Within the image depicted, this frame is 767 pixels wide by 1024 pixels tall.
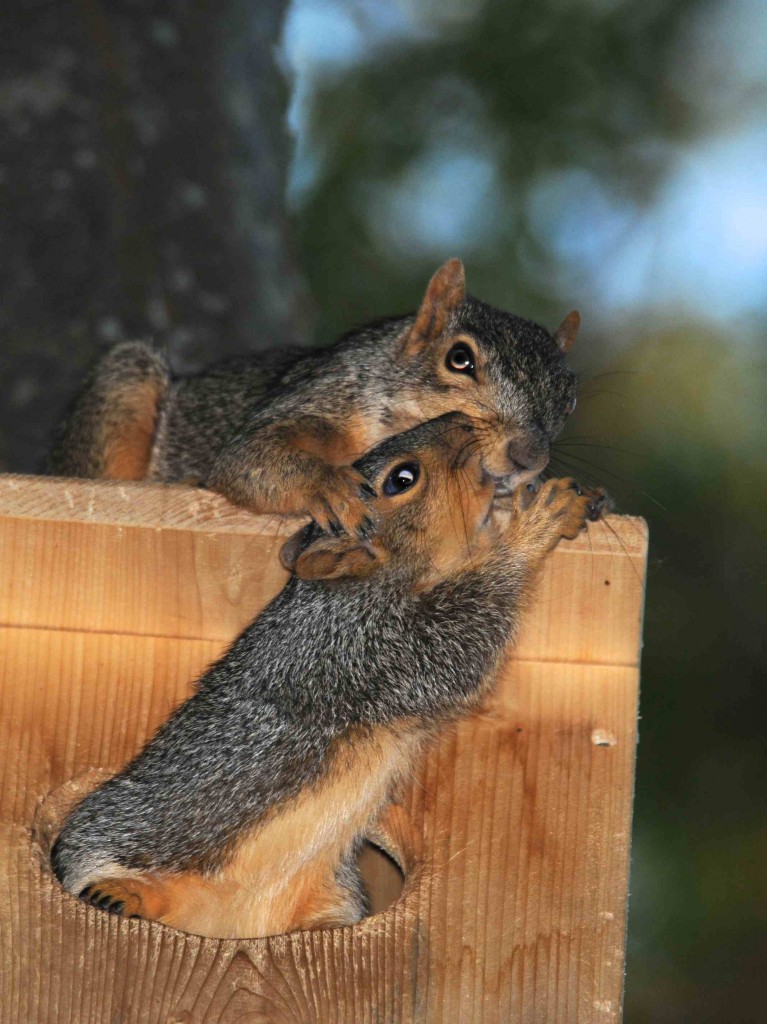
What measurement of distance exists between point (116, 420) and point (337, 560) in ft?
6.06

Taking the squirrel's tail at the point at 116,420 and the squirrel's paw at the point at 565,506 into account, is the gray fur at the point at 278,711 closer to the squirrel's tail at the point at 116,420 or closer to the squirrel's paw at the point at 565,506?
the squirrel's paw at the point at 565,506

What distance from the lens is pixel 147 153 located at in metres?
5.52

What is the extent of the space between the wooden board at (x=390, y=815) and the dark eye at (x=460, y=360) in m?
0.70

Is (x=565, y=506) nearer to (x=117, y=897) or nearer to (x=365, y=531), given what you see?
(x=365, y=531)

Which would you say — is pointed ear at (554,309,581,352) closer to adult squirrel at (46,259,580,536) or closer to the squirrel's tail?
adult squirrel at (46,259,580,536)

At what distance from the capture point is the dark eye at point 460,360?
134 inches

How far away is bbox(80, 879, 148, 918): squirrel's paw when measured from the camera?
2732 millimetres

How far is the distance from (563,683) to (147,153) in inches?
137

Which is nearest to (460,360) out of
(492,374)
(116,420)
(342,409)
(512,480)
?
(492,374)

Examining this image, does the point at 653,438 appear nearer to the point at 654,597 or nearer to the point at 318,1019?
the point at 654,597

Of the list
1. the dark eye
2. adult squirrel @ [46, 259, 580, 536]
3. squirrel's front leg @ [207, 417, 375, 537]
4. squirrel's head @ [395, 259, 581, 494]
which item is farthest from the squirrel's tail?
the dark eye

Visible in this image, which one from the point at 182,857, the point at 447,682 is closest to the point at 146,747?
the point at 182,857

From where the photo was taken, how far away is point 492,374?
332cm

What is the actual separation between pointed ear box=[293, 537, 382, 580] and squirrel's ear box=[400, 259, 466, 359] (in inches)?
34.2
